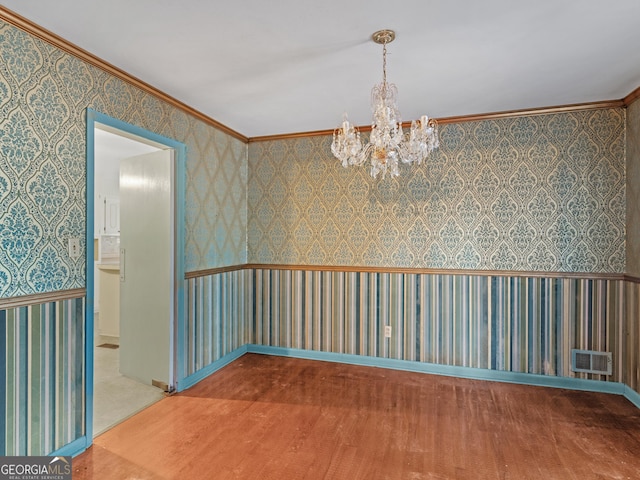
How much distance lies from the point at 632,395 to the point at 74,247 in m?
4.32

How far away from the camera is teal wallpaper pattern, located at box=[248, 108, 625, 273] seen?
3.11 meters

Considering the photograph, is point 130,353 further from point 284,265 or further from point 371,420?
point 371,420

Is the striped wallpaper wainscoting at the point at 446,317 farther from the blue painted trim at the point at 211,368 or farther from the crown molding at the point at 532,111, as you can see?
the crown molding at the point at 532,111

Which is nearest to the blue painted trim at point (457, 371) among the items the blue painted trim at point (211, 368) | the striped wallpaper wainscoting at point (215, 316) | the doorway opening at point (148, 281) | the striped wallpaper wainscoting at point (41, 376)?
the blue painted trim at point (211, 368)

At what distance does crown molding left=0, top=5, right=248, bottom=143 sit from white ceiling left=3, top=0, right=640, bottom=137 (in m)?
0.04

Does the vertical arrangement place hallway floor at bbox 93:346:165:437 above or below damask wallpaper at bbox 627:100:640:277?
below

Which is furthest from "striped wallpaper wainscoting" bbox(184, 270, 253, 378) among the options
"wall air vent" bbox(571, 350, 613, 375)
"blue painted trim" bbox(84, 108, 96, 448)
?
"wall air vent" bbox(571, 350, 613, 375)

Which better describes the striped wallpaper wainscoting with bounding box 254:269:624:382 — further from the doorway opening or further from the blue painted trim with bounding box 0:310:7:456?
the blue painted trim with bounding box 0:310:7:456

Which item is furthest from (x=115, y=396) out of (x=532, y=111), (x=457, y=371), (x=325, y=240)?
(x=532, y=111)

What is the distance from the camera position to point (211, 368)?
3.47 m

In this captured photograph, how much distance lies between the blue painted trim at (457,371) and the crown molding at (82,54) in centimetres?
269

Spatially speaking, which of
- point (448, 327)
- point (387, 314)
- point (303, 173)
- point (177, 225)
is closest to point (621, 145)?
point (448, 327)

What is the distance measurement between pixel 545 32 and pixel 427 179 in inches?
65.2

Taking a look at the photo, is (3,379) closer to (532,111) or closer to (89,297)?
(89,297)
